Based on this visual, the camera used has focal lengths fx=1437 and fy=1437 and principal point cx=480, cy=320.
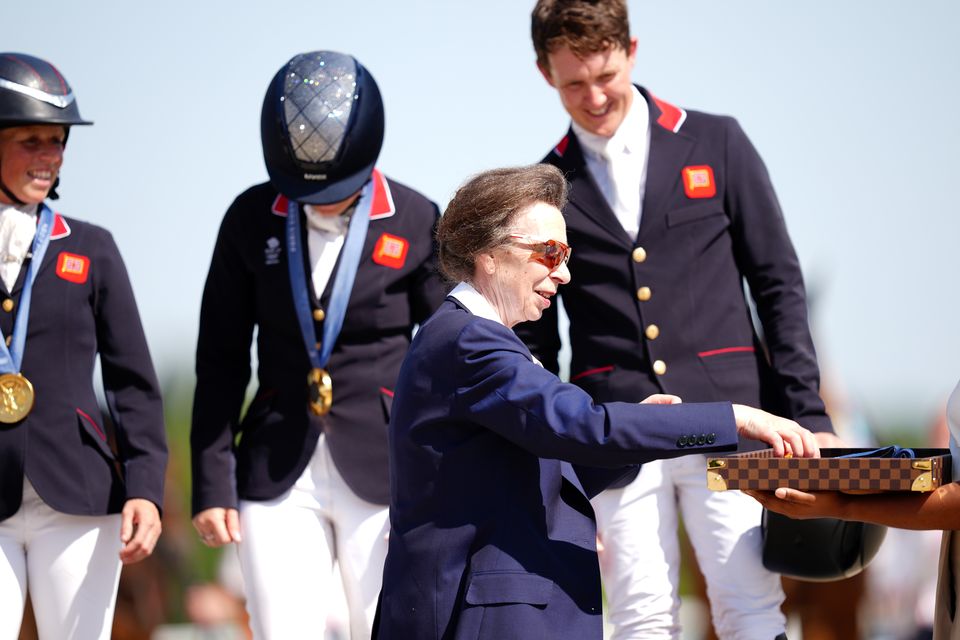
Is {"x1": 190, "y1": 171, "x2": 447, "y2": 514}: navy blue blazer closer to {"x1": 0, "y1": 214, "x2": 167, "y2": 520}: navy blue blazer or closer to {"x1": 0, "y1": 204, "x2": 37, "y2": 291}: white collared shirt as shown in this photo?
{"x1": 0, "y1": 214, "x2": 167, "y2": 520}: navy blue blazer

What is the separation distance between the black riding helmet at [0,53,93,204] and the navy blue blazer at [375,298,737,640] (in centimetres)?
204

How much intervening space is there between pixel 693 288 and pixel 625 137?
1.90 feet

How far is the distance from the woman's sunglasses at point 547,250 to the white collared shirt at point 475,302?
0.53ft

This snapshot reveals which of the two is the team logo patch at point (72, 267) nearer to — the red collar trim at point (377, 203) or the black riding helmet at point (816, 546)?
the red collar trim at point (377, 203)

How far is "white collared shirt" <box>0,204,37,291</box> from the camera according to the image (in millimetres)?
4777

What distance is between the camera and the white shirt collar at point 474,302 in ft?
11.2

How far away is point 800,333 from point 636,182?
2.44ft

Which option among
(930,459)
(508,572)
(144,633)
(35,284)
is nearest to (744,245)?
(930,459)

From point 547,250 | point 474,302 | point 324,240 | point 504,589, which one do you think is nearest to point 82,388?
point 324,240

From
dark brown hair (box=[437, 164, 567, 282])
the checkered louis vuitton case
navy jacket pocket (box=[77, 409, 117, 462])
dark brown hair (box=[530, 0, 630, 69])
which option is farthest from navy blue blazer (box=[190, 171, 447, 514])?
the checkered louis vuitton case

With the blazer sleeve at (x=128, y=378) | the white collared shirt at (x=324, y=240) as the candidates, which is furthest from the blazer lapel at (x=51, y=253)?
the white collared shirt at (x=324, y=240)

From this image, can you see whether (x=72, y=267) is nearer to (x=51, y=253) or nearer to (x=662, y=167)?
(x=51, y=253)

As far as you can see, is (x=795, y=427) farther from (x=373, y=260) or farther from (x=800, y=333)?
(x=373, y=260)

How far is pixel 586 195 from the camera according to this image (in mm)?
4793
